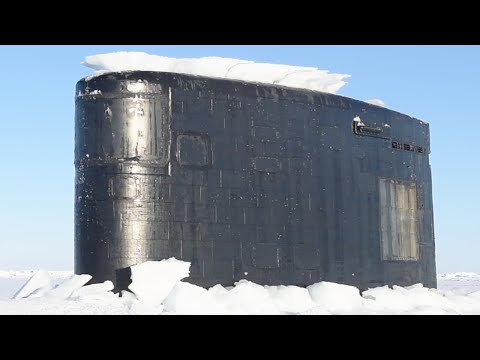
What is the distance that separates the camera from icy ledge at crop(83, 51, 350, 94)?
12.2 m

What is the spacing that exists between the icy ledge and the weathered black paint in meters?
0.64

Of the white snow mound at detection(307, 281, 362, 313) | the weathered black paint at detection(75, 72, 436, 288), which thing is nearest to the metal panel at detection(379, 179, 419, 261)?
the weathered black paint at detection(75, 72, 436, 288)

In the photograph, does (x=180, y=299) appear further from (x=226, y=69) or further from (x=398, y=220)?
(x=398, y=220)

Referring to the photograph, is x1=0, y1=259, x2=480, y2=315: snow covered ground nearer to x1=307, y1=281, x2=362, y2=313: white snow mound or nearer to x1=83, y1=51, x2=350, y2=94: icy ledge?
x1=307, y1=281, x2=362, y2=313: white snow mound

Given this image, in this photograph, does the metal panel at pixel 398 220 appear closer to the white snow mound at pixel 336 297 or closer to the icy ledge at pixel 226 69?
the icy ledge at pixel 226 69

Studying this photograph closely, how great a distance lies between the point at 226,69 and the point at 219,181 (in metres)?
2.39

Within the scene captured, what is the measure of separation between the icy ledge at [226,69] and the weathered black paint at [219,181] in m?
0.64

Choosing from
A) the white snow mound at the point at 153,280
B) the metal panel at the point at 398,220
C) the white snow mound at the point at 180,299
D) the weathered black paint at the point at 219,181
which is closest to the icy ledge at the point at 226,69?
the weathered black paint at the point at 219,181

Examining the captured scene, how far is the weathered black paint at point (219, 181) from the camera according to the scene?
35.6 feet

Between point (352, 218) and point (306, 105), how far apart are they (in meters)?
2.14

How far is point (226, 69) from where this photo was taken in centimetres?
1281

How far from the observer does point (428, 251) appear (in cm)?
1519
